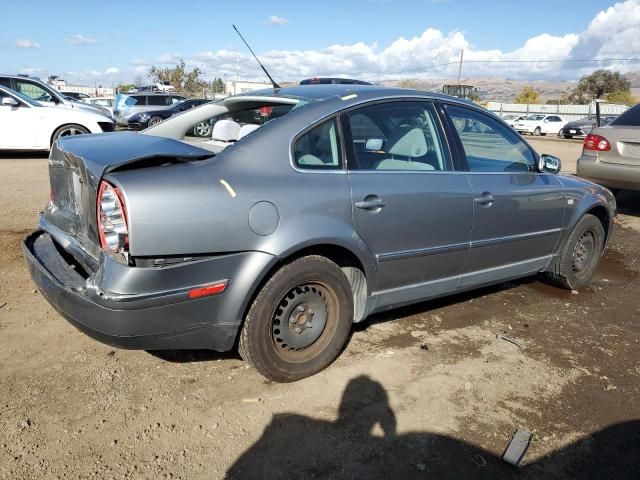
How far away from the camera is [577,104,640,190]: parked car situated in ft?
23.5

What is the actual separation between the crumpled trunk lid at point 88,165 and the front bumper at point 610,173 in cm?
639

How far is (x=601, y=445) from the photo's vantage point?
8.84 ft

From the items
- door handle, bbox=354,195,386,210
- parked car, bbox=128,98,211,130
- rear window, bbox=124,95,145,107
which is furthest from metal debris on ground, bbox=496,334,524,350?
rear window, bbox=124,95,145,107

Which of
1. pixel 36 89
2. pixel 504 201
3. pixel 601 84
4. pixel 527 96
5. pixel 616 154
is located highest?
pixel 601 84

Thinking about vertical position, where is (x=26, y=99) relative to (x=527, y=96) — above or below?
below

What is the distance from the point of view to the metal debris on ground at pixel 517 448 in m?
2.53

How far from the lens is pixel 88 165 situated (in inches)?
109

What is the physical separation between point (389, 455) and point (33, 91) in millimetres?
12595

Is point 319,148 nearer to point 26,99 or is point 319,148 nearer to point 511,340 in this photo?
point 511,340

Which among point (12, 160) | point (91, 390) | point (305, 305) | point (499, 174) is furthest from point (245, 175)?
point (12, 160)

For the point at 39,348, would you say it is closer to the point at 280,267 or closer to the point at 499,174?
the point at 280,267

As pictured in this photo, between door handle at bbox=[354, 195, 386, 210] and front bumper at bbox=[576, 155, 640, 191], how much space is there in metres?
5.51

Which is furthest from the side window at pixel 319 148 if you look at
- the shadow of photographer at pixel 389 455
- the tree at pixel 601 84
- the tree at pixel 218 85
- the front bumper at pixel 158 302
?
the tree at pixel 601 84

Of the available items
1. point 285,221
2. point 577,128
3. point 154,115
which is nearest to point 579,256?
point 285,221
